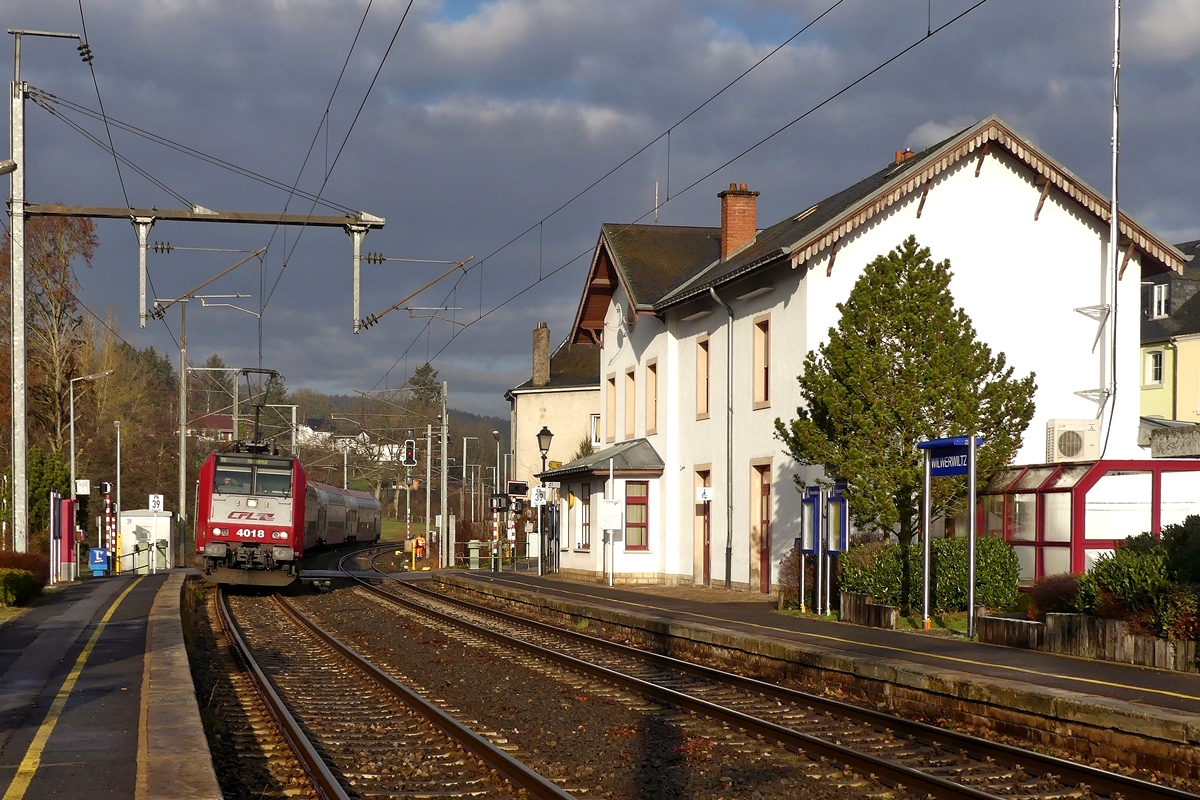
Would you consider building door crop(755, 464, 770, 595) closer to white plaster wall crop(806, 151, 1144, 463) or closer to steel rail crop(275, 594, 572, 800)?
white plaster wall crop(806, 151, 1144, 463)

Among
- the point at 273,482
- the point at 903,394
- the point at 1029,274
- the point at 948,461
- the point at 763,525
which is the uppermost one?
the point at 1029,274

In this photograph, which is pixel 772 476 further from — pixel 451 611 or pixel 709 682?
pixel 709 682

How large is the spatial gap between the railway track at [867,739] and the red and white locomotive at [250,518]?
13.6 metres

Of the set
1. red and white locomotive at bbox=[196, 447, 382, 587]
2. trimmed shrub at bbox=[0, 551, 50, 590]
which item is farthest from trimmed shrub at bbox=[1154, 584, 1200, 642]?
red and white locomotive at bbox=[196, 447, 382, 587]

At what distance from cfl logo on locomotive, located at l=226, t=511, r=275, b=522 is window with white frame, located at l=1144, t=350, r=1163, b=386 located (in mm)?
32033

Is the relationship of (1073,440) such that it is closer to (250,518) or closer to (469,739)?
(469,739)

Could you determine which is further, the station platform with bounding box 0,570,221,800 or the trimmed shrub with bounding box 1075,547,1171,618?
the trimmed shrub with bounding box 1075,547,1171,618

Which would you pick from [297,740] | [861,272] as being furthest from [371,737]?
[861,272]

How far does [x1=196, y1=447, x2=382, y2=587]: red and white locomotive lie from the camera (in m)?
29.0

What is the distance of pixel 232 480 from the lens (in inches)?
1163

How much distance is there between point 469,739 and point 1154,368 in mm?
42274

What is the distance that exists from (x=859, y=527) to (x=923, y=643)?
463 centimetres

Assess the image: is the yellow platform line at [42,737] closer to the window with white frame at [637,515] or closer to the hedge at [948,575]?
the hedge at [948,575]

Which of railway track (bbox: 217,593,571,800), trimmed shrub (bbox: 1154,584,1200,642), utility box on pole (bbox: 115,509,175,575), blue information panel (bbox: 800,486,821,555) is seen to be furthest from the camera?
utility box on pole (bbox: 115,509,175,575)
